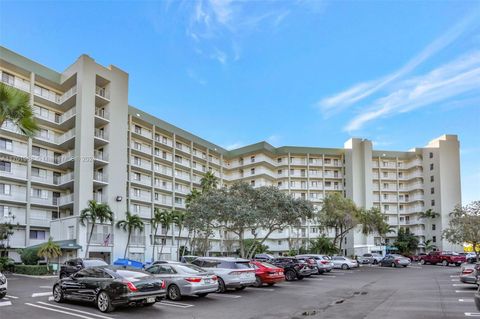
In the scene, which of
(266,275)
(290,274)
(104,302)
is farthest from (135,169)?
(104,302)

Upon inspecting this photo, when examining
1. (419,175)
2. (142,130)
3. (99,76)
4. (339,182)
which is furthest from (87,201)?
(419,175)

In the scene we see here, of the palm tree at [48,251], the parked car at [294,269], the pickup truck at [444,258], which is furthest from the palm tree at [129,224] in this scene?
the pickup truck at [444,258]

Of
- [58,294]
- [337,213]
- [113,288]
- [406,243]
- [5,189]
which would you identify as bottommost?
[406,243]

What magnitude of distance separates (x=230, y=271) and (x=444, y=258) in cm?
4176

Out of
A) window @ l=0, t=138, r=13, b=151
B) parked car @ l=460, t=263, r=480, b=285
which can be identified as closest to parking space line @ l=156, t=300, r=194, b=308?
parked car @ l=460, t=263, r=480, b=285

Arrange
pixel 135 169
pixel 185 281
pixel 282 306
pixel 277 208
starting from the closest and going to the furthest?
pixel 282 306
pixel 185 281
pixel 277 208
pixel 135 169

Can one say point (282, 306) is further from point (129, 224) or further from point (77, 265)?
point (129, 224)

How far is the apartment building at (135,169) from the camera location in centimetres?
4719

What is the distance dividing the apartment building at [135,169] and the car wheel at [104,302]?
27977 millimetres

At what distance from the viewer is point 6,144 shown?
154ft

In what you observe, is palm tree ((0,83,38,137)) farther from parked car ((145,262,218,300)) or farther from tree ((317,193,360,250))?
tree ((317,193,360,250))

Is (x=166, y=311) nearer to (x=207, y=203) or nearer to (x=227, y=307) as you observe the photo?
(x=227, y=307)

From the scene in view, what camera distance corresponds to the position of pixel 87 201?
46.8 meters

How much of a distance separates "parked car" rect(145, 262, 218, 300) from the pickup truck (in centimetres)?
4269
